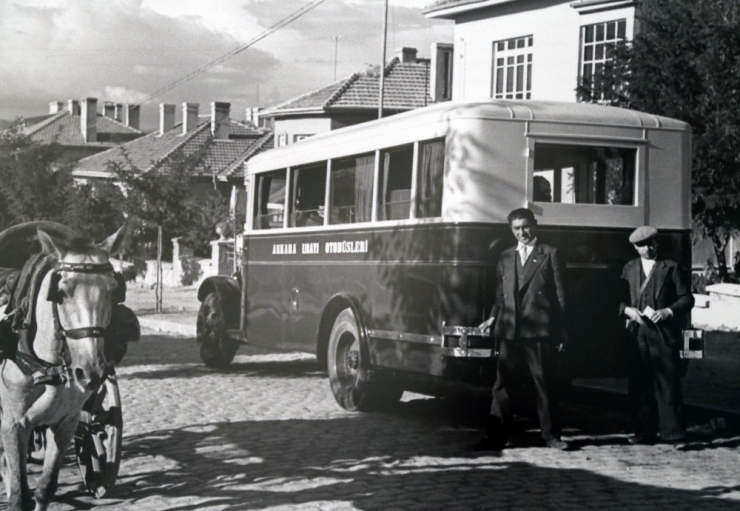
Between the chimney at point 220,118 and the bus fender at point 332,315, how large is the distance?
52608 mm

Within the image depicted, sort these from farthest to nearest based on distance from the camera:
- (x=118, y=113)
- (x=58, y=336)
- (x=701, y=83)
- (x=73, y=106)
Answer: (x=118, y=113), (x=73, y=106), (x=701, y=83), (x=58, y=336)

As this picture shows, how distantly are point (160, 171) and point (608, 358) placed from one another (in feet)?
62.0

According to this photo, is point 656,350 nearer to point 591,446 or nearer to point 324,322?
point 591,446

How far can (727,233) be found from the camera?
2123cm

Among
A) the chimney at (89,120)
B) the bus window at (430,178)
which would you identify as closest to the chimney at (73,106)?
the chimney at (89,120)

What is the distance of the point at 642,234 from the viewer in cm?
969

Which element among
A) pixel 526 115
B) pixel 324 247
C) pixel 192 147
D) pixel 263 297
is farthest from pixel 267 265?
pixel 192 147

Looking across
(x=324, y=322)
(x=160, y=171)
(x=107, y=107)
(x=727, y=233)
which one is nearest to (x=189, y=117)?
(x=107, y=107)

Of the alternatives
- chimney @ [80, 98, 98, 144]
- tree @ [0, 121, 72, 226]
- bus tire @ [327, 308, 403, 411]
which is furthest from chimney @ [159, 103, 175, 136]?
bus tire @ [327, 308, 403, 411]

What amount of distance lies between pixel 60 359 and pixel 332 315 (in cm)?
634

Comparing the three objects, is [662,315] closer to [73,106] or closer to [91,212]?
[91,212]

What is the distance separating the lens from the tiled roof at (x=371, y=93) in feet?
156

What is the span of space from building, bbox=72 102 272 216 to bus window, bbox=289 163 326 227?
41.4 meters

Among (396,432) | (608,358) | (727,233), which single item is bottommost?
(396,432)
